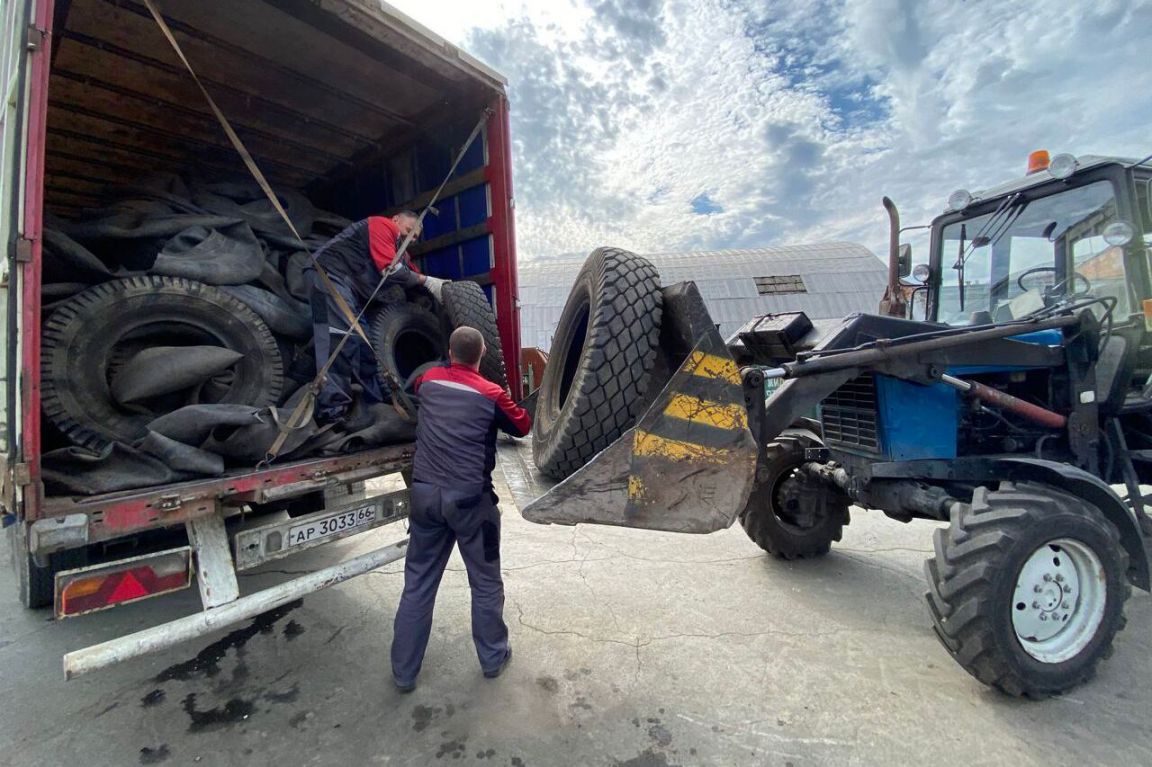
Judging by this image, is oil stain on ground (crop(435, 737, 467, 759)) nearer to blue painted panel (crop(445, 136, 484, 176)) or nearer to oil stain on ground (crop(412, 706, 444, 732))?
oil stain on ground (crop(412, 706, 444, 732))

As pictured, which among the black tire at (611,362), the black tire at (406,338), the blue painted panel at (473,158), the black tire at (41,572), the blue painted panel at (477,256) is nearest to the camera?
the black tire at (611,362)

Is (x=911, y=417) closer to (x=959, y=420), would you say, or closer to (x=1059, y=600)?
(x=959, y=420)

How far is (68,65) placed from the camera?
→ 3.49 m

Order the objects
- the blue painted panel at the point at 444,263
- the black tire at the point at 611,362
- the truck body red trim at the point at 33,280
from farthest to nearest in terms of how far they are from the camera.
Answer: the blue painted panel at the point at 444,263 < the black tire at the point at 611,362 < the truck body red trim at the point at 33,280

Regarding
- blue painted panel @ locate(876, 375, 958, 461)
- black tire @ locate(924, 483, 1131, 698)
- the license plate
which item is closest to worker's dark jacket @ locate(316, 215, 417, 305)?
the license plate

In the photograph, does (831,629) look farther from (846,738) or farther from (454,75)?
(454,75)

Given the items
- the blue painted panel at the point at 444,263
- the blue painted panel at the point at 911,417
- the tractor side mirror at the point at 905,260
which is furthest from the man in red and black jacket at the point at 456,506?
the tractor side mirror at the point at 905,260

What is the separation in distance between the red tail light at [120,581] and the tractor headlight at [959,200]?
5.22m

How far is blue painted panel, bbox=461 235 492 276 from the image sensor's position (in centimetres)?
416

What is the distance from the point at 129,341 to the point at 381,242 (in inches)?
58.1

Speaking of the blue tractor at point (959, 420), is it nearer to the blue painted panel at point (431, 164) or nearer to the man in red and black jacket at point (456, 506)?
the man in red and black jacket at point (456, 506)

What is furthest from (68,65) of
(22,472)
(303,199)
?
(22,472)

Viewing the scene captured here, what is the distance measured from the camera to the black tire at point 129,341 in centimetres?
250

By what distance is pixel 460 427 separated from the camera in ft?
8.77
